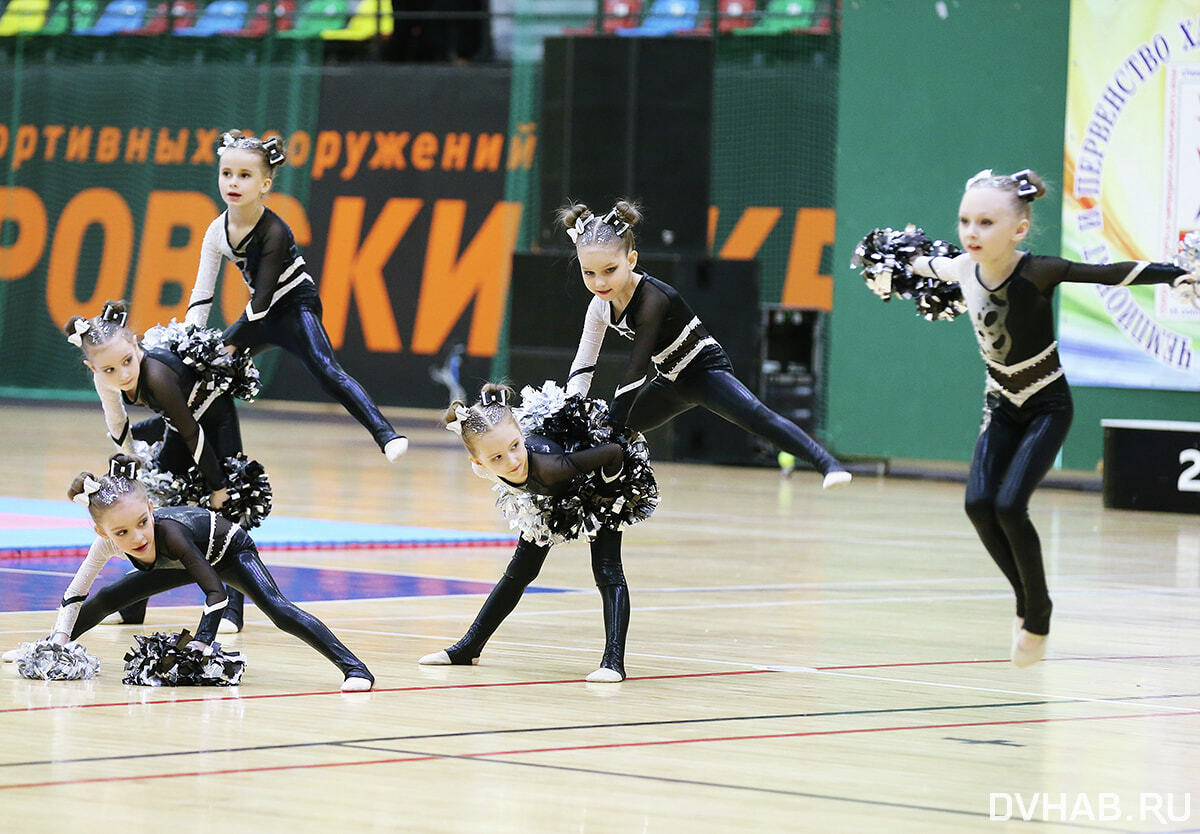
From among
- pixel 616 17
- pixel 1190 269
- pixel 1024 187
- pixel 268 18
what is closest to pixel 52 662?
pixel 1024 187

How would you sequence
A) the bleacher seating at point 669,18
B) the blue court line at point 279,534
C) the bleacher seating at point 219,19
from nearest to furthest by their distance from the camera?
the blue court line at point 279,534, the bleacher seating at point 669,18, the bleacher seating at point 219,19

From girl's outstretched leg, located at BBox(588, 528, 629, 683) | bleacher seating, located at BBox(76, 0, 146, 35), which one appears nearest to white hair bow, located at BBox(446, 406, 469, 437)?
girl's outstretched leg, located at BBox(588, 528, 629, 683)

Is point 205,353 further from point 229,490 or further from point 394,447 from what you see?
point 394,447

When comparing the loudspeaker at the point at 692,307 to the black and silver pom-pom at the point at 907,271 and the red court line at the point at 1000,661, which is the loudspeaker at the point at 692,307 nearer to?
the red court line at the point at 1000,661

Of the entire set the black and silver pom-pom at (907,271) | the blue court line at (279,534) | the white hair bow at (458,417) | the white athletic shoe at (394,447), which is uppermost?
the black and silver pom-pom at (907,271)

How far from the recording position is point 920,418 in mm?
14062

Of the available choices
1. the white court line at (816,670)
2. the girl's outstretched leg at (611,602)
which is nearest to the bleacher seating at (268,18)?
the white court line at (816,670)

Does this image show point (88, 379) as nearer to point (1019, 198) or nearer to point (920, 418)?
point (920, 418)

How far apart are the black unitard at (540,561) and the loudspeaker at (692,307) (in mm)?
8309

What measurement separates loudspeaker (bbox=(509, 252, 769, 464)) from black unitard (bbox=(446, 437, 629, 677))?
327 inches

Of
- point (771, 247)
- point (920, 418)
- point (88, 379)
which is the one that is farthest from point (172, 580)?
point (88, 379)

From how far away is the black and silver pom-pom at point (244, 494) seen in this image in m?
6.15

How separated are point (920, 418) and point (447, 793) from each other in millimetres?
10579

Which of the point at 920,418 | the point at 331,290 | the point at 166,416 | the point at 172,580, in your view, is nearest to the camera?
the point at 172,580
